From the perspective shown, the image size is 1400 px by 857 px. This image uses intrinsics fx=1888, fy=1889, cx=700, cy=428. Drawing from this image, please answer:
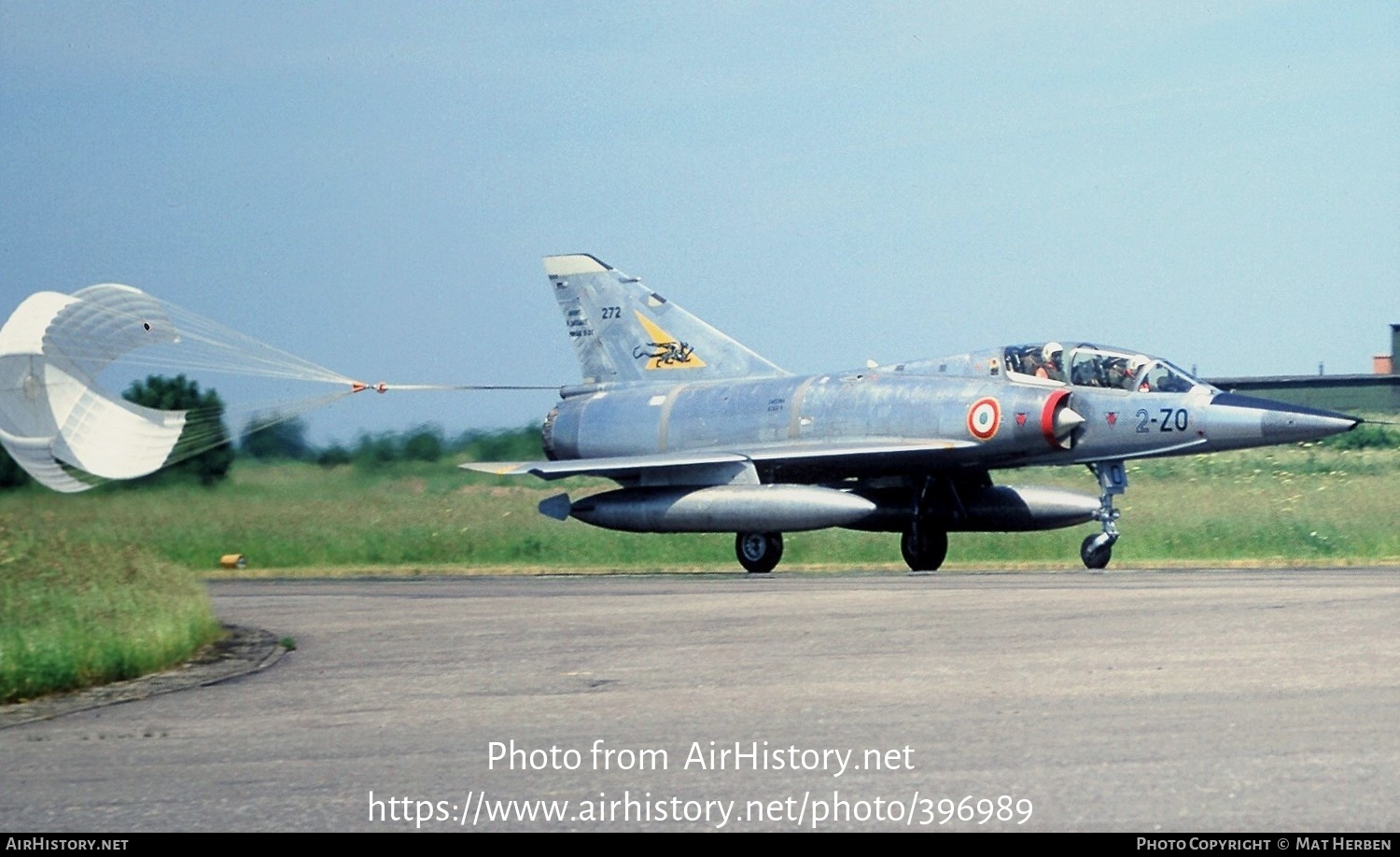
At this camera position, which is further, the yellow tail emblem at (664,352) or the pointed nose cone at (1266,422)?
the yellow tail emblem at (664,352)

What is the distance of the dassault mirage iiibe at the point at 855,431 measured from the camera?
2131cm

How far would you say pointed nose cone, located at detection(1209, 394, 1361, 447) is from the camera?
67.1 feet

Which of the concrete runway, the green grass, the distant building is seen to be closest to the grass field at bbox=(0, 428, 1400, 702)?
the green grass

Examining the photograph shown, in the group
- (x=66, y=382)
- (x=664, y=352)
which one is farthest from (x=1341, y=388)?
(x=66, y=382)

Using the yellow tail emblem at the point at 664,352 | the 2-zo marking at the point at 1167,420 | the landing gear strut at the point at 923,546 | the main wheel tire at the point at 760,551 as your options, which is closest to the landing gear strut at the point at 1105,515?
the 2-zo marking at the point at 1167,420

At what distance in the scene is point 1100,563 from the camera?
2091 cm

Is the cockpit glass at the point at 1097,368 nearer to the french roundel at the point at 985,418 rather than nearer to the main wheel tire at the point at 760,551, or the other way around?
the french roundel at the point at 985,418

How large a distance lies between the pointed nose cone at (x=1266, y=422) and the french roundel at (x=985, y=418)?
2437 millimetres

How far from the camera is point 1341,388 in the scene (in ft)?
190

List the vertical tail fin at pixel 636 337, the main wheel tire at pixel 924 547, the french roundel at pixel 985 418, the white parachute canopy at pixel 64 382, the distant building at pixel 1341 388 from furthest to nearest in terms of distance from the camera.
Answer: the distant building at pixel 1341 388 → the vertical tail fin at pixel 636 337 → the main wheel tire at pixel 924 547 → the french roundel at pixel 985 418 → the white parachute canopy at pixel 64 382

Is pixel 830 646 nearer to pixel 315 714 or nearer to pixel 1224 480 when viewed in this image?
pixel 315 714

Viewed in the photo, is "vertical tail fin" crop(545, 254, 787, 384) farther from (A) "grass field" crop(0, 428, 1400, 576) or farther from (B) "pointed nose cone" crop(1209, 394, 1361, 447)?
(B) "pointed nose cone" crop(1209, 394, 1361, 447)

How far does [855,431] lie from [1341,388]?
38845 millimetres
